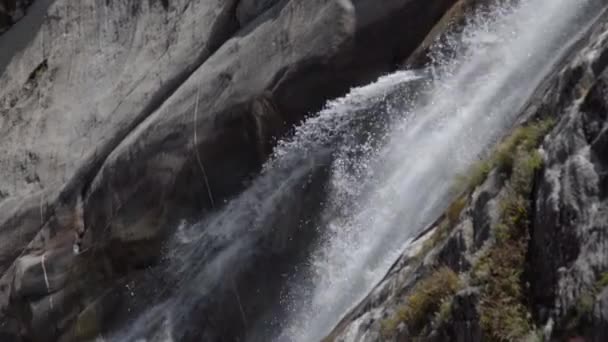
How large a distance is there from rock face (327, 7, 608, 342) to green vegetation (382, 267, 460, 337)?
24mm

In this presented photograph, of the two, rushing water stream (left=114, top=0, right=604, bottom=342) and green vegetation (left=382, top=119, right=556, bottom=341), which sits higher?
green vegetation (left=382, top=119, right=556, bottom=341)

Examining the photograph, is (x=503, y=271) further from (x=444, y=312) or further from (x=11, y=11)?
(x=11, y=11)

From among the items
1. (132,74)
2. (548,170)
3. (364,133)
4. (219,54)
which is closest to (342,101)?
(364,133)

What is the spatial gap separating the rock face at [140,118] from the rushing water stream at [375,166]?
0.47m

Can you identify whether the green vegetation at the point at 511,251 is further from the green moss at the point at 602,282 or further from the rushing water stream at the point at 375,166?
the rushing water stream at the point at 375,166

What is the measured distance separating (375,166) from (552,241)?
5760 mm

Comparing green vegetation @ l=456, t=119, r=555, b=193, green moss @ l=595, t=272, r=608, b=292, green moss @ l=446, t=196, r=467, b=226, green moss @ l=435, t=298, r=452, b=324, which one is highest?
green vegetation @ l=456, t=119, r=555, b=193

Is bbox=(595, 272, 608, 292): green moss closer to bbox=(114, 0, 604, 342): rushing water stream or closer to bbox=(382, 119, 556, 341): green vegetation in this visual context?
bbox=(382, 119, 556, 341): green vegetation

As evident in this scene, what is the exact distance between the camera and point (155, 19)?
1697cm

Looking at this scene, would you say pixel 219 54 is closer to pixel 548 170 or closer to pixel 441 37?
pixel 441 37

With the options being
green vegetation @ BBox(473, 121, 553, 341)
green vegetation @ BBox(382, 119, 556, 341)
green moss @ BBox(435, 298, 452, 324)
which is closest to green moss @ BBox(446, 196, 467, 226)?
green vegetation @ BBox(382, 119, 556, 341)

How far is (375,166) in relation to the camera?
1221cm

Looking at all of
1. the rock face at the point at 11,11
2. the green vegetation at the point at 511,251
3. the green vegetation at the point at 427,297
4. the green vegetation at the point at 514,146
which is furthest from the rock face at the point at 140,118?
the green vegetation at the point at 427,297

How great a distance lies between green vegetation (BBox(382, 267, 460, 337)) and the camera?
7.18 m
